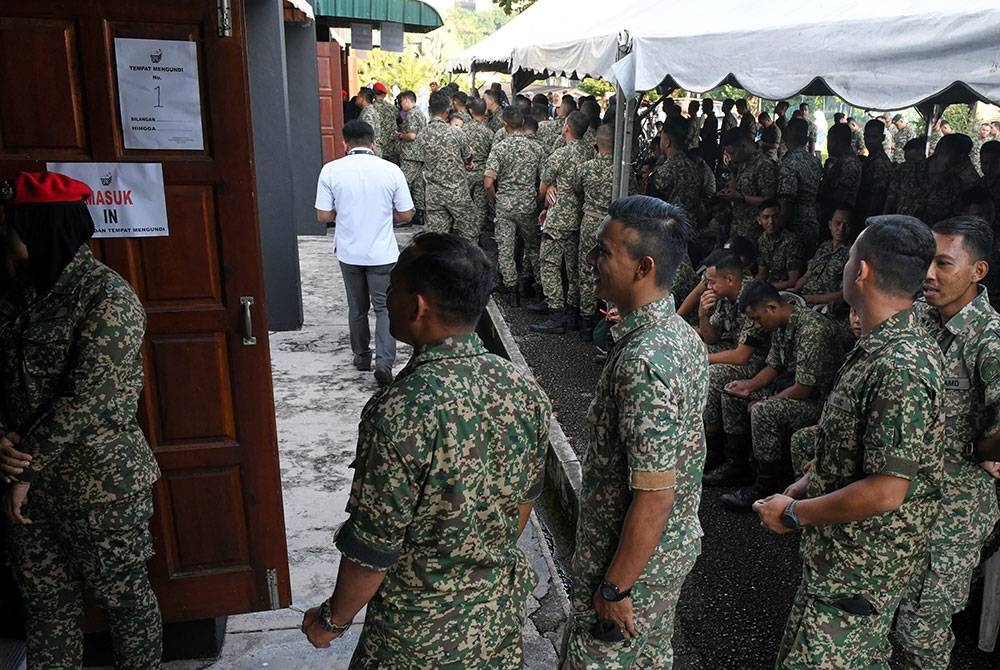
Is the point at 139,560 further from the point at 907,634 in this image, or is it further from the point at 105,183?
the point at 907,634

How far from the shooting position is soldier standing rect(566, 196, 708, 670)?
78.9 inches

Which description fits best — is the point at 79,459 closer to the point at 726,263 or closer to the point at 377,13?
the point at 726,263

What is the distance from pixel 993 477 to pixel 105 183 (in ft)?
10.4

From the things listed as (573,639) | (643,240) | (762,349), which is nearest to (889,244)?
(643,240)

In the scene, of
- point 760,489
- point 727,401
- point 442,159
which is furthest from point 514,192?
point 760,489

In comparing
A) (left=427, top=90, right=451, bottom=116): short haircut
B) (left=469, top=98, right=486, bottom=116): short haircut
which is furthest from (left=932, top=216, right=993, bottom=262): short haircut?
(left=469, top=98, right=486, bottom=116): short haircut

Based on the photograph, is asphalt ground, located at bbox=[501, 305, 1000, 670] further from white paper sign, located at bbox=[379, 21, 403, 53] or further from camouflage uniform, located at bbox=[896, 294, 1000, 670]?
white paper sign, located at bbox=[379, 21, 403, 53]

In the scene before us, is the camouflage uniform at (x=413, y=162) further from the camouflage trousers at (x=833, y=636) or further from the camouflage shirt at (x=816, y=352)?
the camouflage trousers at (x=833, y=636)

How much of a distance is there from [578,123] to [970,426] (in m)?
5.40

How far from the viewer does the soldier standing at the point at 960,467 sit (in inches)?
112

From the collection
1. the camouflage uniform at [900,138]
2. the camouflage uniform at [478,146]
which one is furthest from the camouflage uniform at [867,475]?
the camouflage uniform at [900,138]

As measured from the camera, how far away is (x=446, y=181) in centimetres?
891

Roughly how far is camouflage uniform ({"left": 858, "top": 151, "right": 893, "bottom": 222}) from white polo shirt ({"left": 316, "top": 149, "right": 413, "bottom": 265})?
5008 mm

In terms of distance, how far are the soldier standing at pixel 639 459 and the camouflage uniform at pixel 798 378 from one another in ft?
Answer: 7.49
